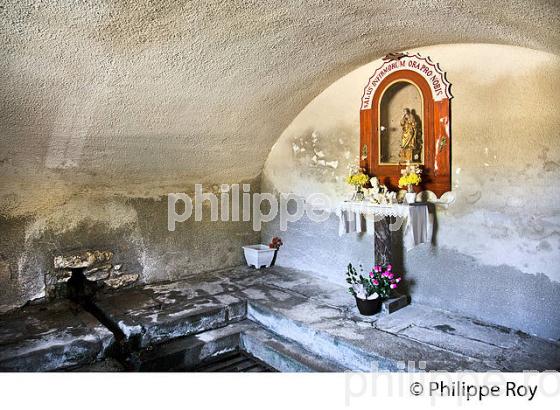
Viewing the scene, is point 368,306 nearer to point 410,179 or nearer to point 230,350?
point 410,179

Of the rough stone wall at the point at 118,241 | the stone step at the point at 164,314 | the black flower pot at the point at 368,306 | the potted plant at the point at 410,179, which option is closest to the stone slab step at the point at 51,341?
the stone step at the point at 164,314

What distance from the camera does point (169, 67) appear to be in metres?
3.99

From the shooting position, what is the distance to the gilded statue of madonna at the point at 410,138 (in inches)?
186

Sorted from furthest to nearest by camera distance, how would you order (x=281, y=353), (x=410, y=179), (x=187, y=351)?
(x=410, y=179)
(x=187, y=351)
(x=281, y=353)

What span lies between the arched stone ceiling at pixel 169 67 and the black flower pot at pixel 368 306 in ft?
8.83

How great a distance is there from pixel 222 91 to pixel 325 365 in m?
3.13

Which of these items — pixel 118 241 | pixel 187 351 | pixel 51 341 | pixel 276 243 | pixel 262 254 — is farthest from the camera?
pixel 276 243

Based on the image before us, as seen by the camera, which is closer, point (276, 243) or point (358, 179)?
point (358, 179)

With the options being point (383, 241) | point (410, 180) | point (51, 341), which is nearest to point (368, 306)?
point (383, 241)

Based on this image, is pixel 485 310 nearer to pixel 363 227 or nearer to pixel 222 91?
pixel 363 227

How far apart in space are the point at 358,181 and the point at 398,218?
0.67 meters

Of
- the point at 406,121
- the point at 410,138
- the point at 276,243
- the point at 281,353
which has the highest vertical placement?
the point at 406,121

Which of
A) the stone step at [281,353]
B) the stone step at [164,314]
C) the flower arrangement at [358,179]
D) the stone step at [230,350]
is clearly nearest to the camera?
the stone step at [281,353]

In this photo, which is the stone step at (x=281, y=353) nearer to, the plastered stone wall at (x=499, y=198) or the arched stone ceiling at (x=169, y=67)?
the plastered stone wall at (x=499, y=198)
